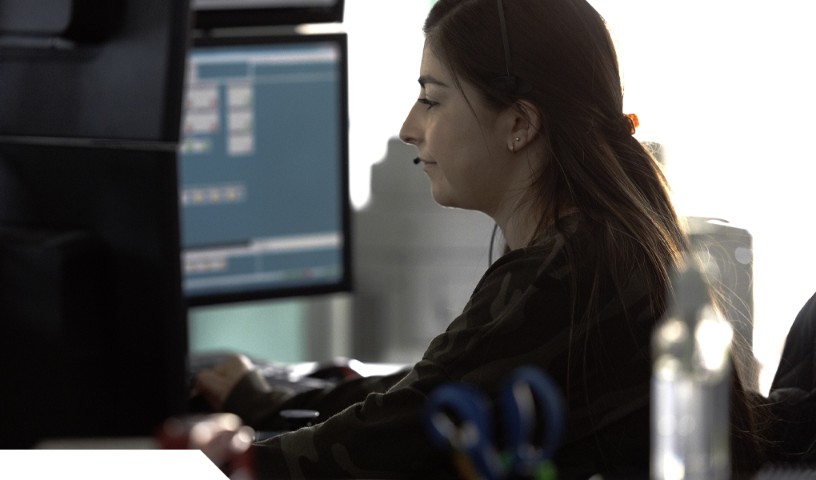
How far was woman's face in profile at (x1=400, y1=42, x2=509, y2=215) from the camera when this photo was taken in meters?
1.22

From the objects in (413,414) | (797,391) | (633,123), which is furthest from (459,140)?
(797,391)

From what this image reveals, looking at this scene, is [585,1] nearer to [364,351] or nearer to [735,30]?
[735,30]

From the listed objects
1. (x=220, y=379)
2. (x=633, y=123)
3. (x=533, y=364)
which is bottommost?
(x=220, y=379)

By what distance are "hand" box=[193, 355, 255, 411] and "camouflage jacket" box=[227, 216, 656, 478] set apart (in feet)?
1.40

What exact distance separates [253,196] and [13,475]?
109cm

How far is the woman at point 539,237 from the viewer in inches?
42.9

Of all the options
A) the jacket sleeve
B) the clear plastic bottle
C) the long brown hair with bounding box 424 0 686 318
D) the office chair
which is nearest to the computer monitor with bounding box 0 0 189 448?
the jacket sleeve

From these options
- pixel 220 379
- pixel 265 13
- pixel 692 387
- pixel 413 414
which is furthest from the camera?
pixel 265 13

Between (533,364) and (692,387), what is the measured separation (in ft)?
1.99

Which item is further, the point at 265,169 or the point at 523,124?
the point at 265,169

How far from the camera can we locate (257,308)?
9.27ft

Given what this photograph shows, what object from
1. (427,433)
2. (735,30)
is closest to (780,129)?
(735,30)

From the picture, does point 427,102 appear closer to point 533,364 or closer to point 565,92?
point 565,92

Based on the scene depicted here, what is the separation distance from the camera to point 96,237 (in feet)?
4.01
